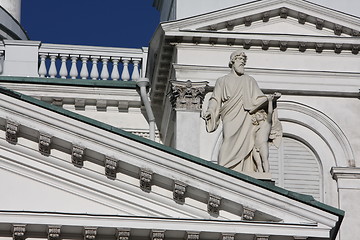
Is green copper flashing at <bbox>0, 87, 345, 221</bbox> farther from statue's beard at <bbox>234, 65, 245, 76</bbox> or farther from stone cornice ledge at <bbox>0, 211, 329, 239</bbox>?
statue's beard at <bbox>234, 65, 245, 76</bbox>

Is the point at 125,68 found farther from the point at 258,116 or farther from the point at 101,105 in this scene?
the point at 258,116

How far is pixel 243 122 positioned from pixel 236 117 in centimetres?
16

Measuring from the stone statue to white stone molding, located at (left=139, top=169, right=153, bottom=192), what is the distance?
4.92ft

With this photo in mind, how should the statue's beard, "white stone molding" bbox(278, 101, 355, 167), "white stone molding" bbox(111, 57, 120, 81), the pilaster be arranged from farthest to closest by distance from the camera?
"white stone molding" bbox(111, 57, 120, 81) < the pilaster < "white stone molding" bbox(278, 101, 355, 167) < the statue's beard

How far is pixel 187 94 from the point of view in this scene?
40.1 meters

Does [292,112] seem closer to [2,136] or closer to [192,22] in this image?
[192,22]

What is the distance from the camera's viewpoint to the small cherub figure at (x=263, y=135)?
97.1 ft

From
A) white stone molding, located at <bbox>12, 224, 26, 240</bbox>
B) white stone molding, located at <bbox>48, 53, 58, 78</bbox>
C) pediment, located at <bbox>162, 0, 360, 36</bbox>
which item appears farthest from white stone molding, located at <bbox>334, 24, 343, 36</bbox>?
white stone molding, located at <bbox>12, 224, 26, 240</bbox>

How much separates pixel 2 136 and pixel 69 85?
1256 cm

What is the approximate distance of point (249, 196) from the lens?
93.4 ft

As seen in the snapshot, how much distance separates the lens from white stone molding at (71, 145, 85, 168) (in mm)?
28797

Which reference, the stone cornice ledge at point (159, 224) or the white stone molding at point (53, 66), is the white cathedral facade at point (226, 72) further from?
the stone cornice ledge at point (159, 224)

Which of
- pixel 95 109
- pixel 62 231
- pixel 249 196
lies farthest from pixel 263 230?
pixel 95 109

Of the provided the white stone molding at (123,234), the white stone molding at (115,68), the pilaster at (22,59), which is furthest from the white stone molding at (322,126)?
the white stone molding at (123,234)
